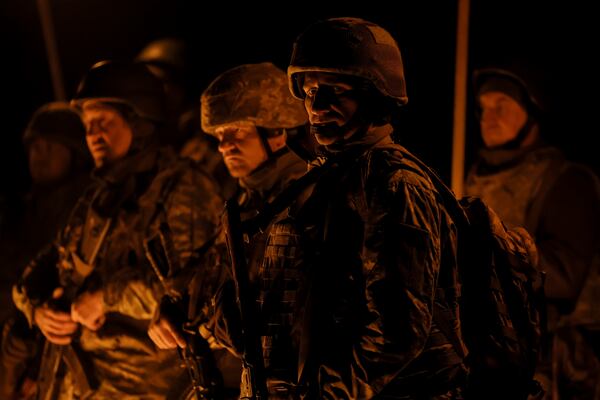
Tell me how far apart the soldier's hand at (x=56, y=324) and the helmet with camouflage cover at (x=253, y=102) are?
153cm

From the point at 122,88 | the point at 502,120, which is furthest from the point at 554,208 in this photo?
the point at 122,88

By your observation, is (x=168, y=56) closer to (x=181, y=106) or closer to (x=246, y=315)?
(x=181, y=106)

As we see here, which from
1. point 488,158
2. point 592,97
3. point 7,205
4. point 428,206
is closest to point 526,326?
point 428,206

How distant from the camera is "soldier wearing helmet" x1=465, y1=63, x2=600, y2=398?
199 inches

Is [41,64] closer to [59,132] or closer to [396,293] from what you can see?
[59,132]

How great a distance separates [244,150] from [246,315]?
4.64 feet

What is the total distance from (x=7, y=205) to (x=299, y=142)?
4790 millimetres

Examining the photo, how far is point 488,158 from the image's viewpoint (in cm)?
577

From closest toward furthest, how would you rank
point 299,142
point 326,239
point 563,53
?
point 326,239 → point 299,142 → point 563,53

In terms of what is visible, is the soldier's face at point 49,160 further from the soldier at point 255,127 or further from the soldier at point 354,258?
the soldier at point 354,258

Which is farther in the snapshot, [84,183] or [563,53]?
[563,53]

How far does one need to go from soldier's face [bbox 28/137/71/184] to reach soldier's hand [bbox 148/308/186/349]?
10.9 feet

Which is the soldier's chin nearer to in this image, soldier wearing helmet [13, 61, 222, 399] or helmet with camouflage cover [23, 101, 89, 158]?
soldier wearing helmet [13, 61, 222, 399]

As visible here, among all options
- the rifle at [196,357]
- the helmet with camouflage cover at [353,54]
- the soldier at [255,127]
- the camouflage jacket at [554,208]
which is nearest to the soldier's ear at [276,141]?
the soldier at [255,127]
